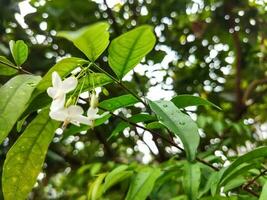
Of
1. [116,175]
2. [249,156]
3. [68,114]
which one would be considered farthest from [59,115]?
[116,175]

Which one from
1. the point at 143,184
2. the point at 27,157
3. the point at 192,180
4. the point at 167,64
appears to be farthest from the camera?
the point at 167,64

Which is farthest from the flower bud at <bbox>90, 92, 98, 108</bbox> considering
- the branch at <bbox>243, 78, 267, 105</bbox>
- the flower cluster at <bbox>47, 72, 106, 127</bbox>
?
the branch at <bbox>243, 78, 267, 105</bbox>

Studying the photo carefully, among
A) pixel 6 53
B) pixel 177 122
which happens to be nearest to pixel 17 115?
pixel 177 122

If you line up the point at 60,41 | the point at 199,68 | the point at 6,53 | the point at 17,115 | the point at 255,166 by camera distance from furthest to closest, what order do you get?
the point at 199,68 → the point at 60,41 → the point at 6,53 → the point at 255,166 → the point at 17,115

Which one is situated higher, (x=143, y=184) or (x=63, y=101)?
(x=63, y=101)

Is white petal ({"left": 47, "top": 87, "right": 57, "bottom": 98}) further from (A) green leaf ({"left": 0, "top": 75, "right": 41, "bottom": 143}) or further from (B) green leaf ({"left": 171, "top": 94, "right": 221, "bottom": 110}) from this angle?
(B) green leaf ({"left": 171, "top": 94, "right": 221, "bottom": 110})

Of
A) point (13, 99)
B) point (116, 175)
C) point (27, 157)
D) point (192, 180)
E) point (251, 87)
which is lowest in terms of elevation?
point (251, 87)

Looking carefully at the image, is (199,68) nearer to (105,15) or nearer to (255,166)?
(105,15)

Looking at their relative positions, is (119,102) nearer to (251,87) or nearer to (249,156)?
(249,156)
